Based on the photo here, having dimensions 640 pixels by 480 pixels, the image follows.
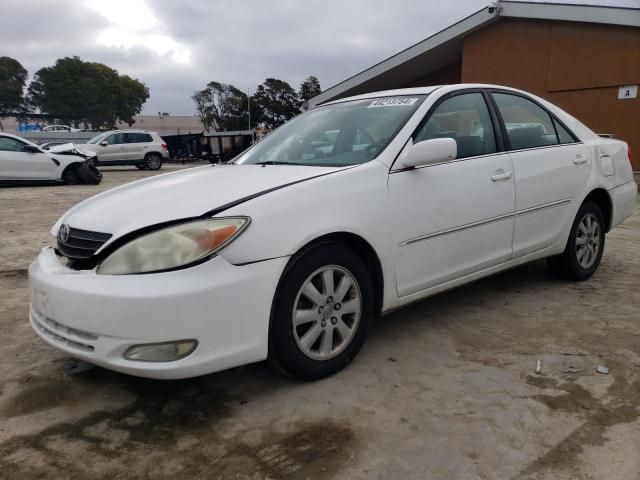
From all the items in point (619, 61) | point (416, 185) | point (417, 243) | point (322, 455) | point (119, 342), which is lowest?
point (322, 455)

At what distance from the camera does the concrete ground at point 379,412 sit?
198cm

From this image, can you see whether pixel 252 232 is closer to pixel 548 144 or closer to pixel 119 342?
pixel 119 342

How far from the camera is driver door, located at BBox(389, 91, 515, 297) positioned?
287cm

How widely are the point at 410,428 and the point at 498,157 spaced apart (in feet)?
6.51

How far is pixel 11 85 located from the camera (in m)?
57.7

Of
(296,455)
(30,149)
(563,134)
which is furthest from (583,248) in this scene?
(30,149)

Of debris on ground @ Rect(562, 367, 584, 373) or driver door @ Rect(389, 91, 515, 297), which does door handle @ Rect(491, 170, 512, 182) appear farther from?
debris on ground @ Rect(562, 367, 584, 373)

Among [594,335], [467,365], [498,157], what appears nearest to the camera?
[467,365]

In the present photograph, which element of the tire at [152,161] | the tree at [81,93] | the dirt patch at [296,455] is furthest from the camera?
the tree at [81,93]

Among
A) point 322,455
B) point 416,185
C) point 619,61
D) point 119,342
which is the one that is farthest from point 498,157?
point 619,61

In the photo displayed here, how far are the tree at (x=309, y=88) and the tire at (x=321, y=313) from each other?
56.1m

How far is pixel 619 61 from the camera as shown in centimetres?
1147

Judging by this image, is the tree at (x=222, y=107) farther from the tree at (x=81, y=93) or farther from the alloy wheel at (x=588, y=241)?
the alloy wheel at (x=588, y=241)

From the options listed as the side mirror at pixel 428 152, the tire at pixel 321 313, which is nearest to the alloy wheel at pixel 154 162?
the side mirror at pixel 428 152
